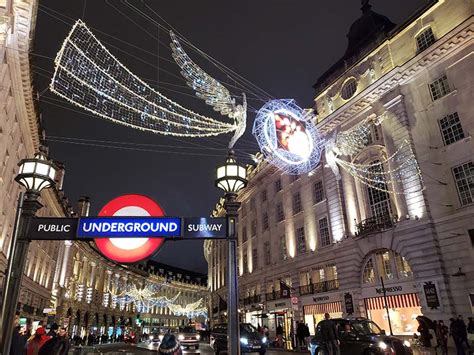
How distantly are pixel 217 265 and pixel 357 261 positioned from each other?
40.0m

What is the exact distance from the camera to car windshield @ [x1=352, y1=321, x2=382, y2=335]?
1397cm

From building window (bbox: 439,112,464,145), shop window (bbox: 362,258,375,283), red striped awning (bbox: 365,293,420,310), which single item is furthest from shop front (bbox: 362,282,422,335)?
building window (bbox: 439,112,464,145)

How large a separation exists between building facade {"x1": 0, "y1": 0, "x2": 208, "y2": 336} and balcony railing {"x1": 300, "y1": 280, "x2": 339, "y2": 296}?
22707 millimetres

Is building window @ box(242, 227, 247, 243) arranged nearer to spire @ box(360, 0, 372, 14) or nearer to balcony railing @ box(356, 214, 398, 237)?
balcony railing @ box(356, 214, 398, 237)

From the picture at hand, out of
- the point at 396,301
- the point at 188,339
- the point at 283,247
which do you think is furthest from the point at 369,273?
the point at 188,339

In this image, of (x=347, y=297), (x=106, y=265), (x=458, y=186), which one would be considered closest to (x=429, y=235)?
(x=458, y=186)

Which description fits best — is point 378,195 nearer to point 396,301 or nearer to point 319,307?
A: point 396,301

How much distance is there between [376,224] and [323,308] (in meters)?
9.66

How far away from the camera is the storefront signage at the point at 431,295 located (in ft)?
73.0

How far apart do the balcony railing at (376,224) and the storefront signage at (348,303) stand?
469 cm

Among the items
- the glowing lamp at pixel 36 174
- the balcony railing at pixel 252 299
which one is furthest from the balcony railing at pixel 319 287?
the glowing lamp at pixel 36 174

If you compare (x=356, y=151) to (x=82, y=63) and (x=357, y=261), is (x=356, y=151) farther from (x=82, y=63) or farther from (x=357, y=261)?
(x=82, y=63)

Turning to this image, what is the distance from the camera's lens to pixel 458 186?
76.2ft

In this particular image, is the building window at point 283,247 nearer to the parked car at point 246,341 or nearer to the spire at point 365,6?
the parked car at point 246,341
